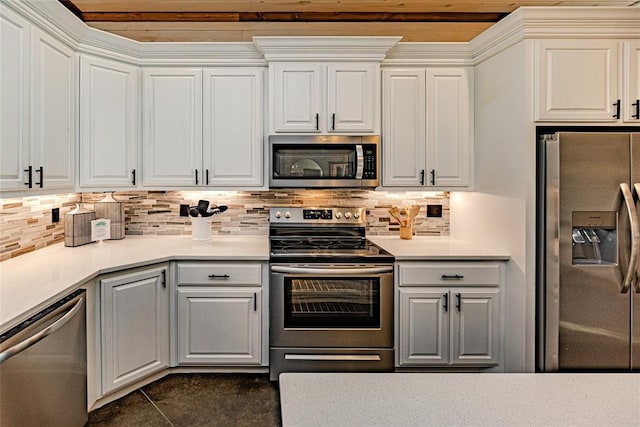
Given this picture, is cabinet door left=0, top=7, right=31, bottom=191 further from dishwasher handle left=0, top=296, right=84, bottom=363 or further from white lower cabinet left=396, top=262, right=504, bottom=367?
white lower cabinet left=396, top=262, right=504, bottom=367

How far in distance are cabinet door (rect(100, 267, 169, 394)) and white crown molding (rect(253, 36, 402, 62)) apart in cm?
165

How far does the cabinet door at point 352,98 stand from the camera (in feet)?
9.94

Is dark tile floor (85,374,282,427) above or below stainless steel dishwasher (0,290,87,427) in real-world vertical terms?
below

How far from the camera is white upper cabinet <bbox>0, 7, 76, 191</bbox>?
203 centimetres

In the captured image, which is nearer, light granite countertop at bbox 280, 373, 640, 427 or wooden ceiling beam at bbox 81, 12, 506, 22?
light granite countertop at bbox 280, 373, 640, 427

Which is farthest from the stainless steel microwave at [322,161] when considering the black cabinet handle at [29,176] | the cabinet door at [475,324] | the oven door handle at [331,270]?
the black cabinet handle at [29,176]

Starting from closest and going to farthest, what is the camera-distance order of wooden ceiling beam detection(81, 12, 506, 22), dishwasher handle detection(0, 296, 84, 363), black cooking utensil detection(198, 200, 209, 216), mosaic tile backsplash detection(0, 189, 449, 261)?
dishwasher handle detection(0, 296, 84, 363) → wooden ceiling beam detection(81, 12, 506, 22) → black cooking utensil detection(198, 200, 209, 216) → mosaic tile backsplash detection(0, 189, 449, 261)

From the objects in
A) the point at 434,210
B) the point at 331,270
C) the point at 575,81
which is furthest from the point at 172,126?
the point at 575,81

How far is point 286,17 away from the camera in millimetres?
3014

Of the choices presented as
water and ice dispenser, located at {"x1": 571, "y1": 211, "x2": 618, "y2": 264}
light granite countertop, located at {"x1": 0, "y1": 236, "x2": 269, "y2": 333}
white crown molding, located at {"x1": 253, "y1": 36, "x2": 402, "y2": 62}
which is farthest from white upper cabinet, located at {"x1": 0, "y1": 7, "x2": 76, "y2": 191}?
water and ice dispenser, located at {"x1": 571, "y1": 211, "x2": 618, "y2": 264}

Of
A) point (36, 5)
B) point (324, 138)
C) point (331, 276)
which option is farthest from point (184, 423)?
point (36, 5)

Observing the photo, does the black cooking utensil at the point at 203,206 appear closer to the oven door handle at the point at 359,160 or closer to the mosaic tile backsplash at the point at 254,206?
the mosaic tile backsplash at the point at 254,206

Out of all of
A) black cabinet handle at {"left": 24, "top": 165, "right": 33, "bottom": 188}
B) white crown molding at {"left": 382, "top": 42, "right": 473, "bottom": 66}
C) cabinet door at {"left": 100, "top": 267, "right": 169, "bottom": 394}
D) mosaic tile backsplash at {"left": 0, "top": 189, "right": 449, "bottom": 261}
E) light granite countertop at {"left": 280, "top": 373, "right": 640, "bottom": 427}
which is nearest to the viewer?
light granite countertop at {"left": 280, "top": 373, "right": 640, "bottom": 427}

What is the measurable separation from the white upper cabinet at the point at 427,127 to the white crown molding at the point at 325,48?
199 mm
